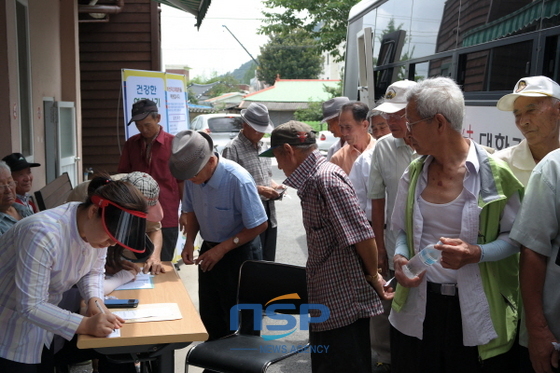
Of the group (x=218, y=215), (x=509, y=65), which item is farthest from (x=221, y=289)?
(x=509, y=65)

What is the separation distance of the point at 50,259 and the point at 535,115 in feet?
8.30

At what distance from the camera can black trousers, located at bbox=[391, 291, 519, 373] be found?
107 inches

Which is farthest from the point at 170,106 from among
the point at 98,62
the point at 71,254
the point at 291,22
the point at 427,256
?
the point at 291,22

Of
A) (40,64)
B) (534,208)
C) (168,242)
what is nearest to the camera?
(534,208)

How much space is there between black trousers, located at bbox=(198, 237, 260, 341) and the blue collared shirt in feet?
0.49

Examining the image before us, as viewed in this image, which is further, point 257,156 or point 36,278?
point 257,156

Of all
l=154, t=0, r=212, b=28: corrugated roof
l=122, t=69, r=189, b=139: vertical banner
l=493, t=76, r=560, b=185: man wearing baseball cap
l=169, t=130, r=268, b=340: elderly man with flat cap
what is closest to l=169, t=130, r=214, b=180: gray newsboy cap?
l=169, t=130, r=268, b=340: elderly man with flat cap

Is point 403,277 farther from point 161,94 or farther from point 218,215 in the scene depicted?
point 161,94

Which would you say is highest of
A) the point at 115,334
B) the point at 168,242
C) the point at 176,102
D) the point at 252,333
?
the point at 176,102

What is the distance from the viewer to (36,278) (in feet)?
8.74

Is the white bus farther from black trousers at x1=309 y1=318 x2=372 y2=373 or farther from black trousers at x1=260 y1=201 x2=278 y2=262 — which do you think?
black trousers at x1=260 y1=201 x2=278 y2=262

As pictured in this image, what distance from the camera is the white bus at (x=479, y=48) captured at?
387cm

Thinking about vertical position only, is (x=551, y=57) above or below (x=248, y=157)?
above

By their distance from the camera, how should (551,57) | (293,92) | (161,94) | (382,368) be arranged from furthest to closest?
(293,92) → (161,94) → (382,368) → (551,57)
